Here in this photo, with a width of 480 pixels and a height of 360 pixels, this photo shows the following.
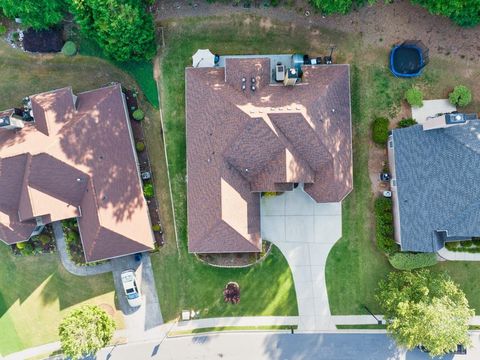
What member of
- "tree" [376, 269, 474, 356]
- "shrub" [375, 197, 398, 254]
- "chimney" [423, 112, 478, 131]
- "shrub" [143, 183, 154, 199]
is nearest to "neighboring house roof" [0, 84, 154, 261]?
"shrub" [143, 183, 154, 199]

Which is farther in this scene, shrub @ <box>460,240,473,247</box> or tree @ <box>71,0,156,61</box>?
shrub @ <box>460,240,473,247</box>

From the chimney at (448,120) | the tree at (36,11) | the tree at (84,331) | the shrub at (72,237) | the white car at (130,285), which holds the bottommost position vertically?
the tree at (84,331)

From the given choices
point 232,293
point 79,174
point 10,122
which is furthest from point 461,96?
point 10,122

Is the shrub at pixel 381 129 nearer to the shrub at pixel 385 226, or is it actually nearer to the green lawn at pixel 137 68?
the shrub at pixel 385 226

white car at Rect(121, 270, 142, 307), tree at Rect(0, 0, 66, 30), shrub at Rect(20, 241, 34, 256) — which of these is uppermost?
tree at Rect(0, 0, 66, 30)

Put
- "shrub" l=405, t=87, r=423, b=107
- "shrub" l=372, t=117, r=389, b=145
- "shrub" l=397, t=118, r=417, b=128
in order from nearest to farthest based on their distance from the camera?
"shrub" l=405, t=87, r=423, b=107, "shrub" l=372, t=117, r=389, b=145, "shrub" l=397, t=118, r=417, b=128

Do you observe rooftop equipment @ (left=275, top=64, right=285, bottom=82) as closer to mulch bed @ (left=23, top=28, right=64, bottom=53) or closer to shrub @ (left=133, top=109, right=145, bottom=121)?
shrub @ (left=133, top=109, right=145, bottom=121)

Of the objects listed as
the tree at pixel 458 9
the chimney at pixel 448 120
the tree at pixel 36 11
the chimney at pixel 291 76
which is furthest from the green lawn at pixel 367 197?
the tree at pixel 36 11

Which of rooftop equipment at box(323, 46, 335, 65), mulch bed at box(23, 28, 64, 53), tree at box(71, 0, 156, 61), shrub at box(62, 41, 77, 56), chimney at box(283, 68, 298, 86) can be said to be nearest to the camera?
tree at box(71, 0, 156, 61)
